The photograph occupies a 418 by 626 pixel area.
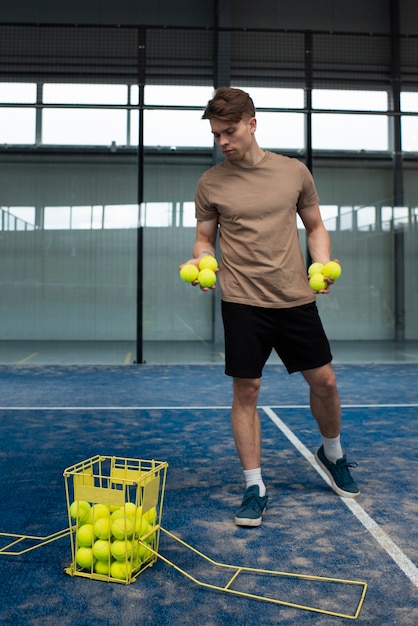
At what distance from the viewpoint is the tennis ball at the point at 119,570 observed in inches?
77.2

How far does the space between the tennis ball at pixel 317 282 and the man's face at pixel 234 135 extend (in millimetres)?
574

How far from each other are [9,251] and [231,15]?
4927 millimetres

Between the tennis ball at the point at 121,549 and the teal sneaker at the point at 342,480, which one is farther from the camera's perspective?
the teal sneaker at the point at 342,480

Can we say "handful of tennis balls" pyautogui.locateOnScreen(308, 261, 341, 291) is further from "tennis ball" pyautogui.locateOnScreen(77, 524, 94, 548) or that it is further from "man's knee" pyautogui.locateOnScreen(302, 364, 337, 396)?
"tennis ball" pyautogui.locateOnScreen(77, 524, 94, 548)

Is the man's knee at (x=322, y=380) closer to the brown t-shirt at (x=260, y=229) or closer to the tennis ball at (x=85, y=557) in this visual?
the brown t-shirt at (x=260, y=229)

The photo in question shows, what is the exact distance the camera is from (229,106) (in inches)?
96.7

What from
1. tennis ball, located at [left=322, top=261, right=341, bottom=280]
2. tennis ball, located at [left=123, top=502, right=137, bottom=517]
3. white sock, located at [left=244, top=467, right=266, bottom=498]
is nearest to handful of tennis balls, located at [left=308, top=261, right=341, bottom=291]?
tennis ball, located at [left=322, top=261, right=341, bottom=280]

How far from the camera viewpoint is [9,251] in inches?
340

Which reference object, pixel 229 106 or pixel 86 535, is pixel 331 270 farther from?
pixel 86 535

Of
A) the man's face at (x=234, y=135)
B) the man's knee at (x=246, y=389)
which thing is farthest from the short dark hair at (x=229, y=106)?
the man's knee at (x=246, y=389)

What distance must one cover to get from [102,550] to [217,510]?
0.77m

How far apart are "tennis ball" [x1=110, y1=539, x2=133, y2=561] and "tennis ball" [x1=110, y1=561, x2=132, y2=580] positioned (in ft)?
0.06

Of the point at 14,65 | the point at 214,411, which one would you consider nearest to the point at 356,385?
the point at 214,411

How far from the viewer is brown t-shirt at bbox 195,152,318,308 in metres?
2.60
